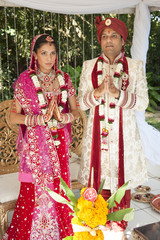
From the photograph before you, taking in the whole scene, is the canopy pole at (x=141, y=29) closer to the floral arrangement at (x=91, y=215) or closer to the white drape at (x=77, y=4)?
the white drape at (x=77, y=4)

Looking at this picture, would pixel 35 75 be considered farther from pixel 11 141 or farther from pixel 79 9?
pixel 79 9

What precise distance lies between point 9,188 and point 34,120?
2.48 ft

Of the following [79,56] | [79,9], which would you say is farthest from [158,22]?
[79,9]

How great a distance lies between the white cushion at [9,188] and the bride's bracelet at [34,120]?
69cm

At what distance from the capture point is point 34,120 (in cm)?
→ 200

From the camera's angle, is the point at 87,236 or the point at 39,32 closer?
the point at 87,236

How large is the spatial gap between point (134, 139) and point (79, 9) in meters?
2.14

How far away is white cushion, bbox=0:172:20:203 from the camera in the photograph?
231 centimetres

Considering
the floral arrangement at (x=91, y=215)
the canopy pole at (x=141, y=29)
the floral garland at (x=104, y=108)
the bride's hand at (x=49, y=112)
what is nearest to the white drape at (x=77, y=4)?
the canopy pole at (x=141, y=29)

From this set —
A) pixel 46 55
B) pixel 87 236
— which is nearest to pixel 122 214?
pixel 87 236

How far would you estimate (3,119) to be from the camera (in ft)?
8.77

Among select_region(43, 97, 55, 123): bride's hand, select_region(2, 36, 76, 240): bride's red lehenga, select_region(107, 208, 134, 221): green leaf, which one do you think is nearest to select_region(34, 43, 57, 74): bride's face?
select_region(2, 36, 76, 240): bride's red lehenga

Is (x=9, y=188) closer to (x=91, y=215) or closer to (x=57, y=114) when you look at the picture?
(x=57, y=114)

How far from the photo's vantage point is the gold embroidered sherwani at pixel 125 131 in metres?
2.12
